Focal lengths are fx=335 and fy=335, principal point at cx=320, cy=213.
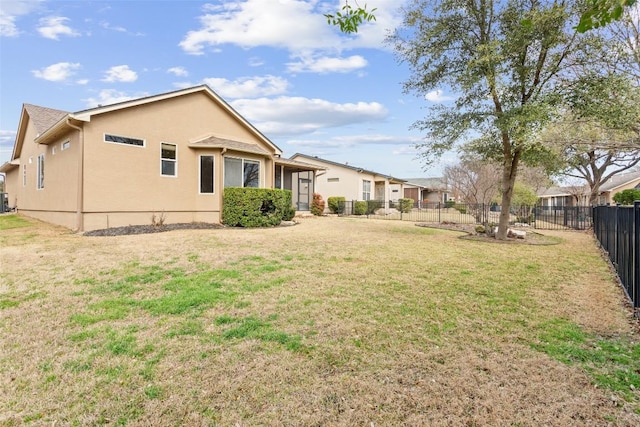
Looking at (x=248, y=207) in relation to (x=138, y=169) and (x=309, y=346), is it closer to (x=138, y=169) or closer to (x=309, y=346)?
(x=138, y=169)

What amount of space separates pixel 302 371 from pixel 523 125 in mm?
9852

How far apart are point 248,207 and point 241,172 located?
6.93 feet

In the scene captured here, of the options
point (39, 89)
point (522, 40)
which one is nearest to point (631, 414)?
point (522, 40)

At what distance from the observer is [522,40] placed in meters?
9.66

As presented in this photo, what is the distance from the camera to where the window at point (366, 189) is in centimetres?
2998

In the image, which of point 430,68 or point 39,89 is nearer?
point 430,68

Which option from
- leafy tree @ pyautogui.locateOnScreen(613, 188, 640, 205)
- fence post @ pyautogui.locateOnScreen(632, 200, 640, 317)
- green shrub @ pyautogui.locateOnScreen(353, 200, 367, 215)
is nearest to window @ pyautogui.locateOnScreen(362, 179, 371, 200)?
green shrub @ pyautogui.locateOnScreen(353, 200, 367, 215)

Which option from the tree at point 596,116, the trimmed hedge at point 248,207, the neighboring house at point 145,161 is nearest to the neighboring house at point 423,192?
the trimmed hedge at point 248,207

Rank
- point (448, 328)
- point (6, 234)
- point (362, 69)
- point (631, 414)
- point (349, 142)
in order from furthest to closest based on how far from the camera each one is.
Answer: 1. point (349, 142)
2. point (362, 69)
3. point (6, 234)
4. point (448, 328)
5. point (631, 414)

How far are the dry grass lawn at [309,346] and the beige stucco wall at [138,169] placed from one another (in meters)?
5.53

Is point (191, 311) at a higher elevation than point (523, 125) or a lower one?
lower

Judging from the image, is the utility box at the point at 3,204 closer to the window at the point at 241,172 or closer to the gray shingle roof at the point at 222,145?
the gray shingle roof at the point at 222,145

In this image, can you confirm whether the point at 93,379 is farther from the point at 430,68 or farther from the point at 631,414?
the point at 430,68

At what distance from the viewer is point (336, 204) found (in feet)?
88.3
